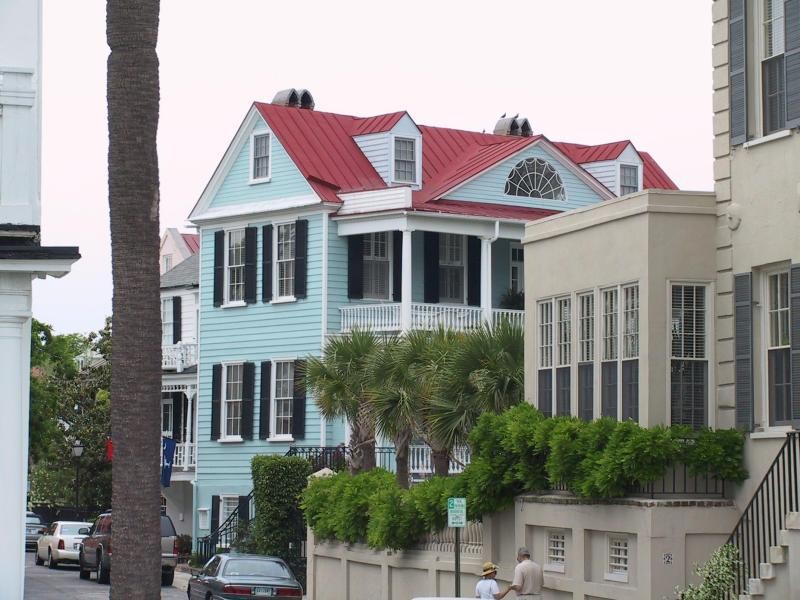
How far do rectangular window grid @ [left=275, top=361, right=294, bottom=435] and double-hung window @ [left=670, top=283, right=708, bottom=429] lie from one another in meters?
21.7

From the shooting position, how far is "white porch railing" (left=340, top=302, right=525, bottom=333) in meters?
40.4

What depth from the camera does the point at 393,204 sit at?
133 feet

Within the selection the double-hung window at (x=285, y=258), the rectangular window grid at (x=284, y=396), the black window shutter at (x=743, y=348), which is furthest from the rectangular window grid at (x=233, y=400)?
the black window shutter at (x=743, y=348)

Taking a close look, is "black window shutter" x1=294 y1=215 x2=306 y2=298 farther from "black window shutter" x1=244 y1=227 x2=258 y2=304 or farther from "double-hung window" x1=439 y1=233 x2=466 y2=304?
"double-hung window" x1=439 y1=233 x2=466 y2=304

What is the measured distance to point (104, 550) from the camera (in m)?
39.3

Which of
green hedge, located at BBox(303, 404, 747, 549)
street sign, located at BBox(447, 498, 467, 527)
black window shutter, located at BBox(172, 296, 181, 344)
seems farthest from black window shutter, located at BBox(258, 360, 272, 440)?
street sign, located at BBox(447, 498, 467, 527)

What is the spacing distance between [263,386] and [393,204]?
21.2 feet

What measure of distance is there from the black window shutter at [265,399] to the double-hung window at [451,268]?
5.07 metres

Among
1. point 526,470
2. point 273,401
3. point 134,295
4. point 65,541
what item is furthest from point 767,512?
point 65,541

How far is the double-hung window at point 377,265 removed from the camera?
1673 inches

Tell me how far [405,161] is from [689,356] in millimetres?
23539

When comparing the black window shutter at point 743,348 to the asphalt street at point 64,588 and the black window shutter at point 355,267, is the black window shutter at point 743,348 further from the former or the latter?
the black window shutter at point 355,267

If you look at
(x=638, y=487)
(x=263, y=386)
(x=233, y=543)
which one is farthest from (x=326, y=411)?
(x=638, y=487)

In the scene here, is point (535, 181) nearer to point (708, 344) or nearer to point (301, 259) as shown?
point (301, 259)
